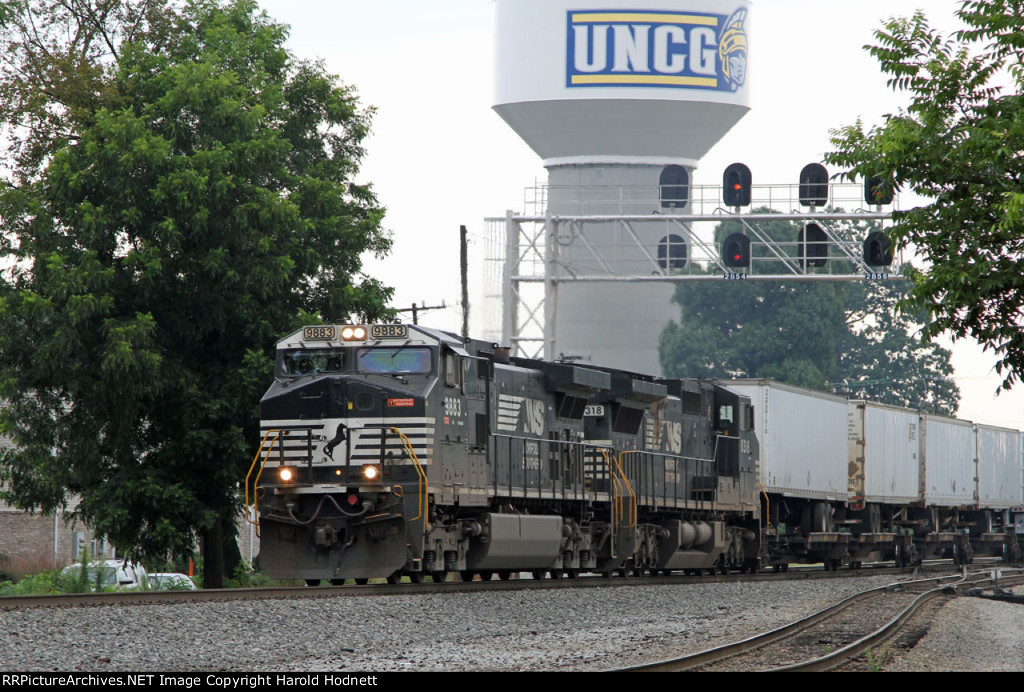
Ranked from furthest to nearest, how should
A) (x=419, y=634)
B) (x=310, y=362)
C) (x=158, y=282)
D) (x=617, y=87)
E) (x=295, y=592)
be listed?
(x=617, y=87), (x=158, y=282), (x=310, y=362), (x=295, y=592), (x=419, y=634)

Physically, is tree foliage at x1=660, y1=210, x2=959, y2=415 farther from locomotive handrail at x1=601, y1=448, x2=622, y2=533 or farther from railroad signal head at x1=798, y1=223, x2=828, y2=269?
locomotive handrail at x1=601, y1=448, x2=622, y2=533

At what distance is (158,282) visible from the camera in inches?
1009

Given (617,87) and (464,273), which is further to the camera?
(617,87)

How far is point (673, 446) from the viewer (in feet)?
96.3

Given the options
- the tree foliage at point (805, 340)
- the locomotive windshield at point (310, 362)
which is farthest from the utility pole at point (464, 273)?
the tree foliage at point (805, 340)

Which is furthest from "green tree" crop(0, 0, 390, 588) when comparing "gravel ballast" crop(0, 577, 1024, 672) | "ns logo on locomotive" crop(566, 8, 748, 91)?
"ns logo on locomotive" crop(566, 8, 748, 91)

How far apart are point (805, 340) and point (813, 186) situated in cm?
5206

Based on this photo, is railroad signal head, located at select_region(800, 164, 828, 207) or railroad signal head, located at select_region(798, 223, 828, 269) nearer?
railroad signal head, located at select_region(800, 164, 828, 207)

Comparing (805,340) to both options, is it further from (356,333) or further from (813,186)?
(356,333)

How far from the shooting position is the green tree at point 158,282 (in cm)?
2503

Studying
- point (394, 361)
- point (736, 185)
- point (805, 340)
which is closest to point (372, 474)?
point (394, 361)

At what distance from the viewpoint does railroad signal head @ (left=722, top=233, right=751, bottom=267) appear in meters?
36.1

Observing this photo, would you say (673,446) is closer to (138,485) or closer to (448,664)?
(138,485)

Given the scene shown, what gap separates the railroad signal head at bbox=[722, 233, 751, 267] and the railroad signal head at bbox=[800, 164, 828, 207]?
1.81 metres
